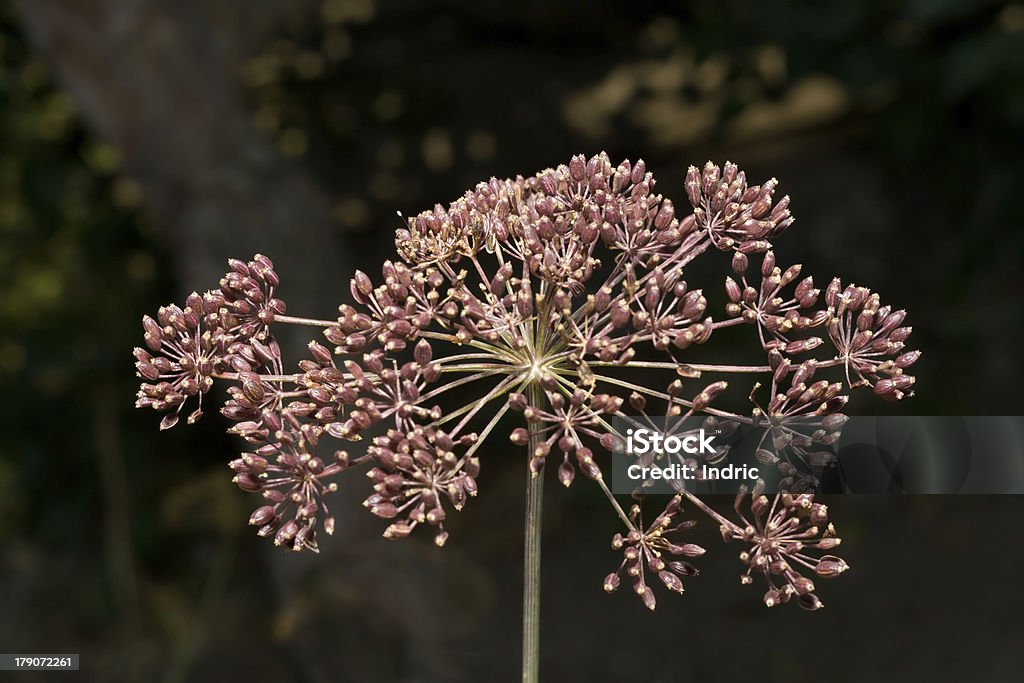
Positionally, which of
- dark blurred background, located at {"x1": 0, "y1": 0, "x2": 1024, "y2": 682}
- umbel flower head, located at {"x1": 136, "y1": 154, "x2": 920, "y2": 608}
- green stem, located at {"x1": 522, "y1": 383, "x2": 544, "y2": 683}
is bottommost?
green stem, located at {"x1": 522, "y1": 383, "x2": 544, "y2": 683}

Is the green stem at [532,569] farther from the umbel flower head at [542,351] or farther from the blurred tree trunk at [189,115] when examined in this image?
the blurred tree trunk at [189,115]

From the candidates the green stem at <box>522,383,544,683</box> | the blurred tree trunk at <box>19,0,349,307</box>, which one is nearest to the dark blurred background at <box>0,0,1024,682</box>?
the blurred tree trunk at <box>19,0,349,307</box>

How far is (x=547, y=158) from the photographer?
12.3 ft

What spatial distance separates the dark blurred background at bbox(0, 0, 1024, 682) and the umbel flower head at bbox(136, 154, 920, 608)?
2026 millimetres

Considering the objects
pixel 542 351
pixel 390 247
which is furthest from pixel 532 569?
pixel 390 247

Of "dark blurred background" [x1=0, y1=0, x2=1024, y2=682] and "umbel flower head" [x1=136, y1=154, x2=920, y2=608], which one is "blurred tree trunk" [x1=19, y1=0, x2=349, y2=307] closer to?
"dark blurred background" [x1=0, y1=0, x2=1024, y2=682]

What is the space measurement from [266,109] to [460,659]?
1782mm

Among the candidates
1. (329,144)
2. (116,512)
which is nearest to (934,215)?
(329,144)

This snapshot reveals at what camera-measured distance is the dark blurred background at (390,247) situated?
125 inches

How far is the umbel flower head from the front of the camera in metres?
0.97

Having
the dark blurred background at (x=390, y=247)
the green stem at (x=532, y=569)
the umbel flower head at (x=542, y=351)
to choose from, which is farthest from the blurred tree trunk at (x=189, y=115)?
the green stem at (x=532, y=569)

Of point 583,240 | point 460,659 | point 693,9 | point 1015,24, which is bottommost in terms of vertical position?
point 460,659

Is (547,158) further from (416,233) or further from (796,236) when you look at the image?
(416,233)

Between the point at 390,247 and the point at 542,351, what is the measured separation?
2.68m
